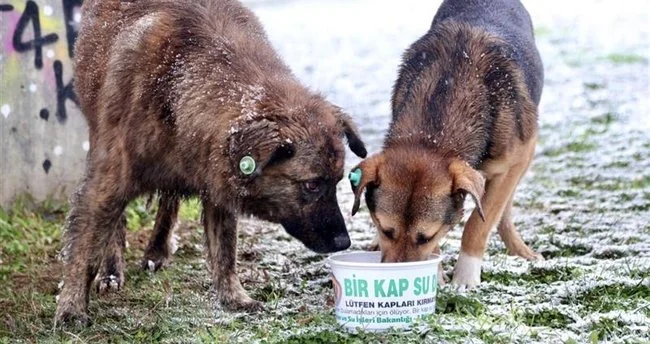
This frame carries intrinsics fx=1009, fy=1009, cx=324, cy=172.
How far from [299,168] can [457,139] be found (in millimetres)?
1037

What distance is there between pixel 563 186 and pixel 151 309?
4885 millimetres

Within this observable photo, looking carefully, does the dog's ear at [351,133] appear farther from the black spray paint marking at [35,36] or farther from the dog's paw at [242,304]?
the black spray paint marking at [35,36]

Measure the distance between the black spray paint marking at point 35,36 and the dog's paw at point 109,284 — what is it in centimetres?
268

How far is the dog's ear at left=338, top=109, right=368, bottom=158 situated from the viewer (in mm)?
5715

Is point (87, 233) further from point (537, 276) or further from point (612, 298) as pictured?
point (612, 298)

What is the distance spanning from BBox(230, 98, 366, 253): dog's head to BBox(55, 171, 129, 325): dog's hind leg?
81 centimetres

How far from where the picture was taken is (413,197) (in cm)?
543

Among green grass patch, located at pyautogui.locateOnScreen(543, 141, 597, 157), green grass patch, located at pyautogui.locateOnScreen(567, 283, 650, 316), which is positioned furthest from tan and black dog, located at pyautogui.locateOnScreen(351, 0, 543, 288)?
green grass patch, located at pyautogui.locateOnScreen(543, 141, 597, 157)

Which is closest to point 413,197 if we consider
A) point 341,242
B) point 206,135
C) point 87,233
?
point 341,242

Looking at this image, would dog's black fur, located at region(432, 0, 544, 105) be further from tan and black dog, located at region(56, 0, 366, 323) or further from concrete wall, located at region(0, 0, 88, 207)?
concrete wall, located at region(0, 0, 88, 207)

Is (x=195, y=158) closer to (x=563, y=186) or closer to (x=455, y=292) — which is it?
(x=455, y=292)

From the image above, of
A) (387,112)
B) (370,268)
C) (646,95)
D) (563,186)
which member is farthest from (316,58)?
(370,268)

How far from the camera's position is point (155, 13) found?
19.8 ft

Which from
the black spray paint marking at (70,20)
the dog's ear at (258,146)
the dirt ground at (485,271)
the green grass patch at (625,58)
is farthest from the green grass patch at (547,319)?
the green grass patch at (625,58)
